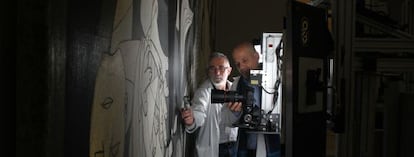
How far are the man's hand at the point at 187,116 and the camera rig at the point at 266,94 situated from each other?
15.2 inches

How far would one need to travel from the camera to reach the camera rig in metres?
3.68

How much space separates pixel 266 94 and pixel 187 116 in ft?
2.24

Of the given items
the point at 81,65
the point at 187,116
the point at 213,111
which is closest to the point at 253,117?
the point at 213,111

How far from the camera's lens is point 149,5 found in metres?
1.75

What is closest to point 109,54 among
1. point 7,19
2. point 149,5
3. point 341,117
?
point 7,19

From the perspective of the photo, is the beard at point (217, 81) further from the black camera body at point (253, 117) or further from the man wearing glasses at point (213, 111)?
the black camera body at point (253, 117)

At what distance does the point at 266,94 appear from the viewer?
3.73m

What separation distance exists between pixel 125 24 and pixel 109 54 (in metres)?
0.18

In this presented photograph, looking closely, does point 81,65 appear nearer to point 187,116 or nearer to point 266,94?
point 187,116

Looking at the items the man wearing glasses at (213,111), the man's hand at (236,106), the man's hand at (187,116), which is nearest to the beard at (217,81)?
the man wearing glasses at (213,111)

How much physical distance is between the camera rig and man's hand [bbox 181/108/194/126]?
39 centimetres

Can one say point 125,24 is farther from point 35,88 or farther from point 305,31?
point 305,31

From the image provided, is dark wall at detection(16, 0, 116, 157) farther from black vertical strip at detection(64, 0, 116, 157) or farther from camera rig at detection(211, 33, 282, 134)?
camera rig at detection(211, 33, 282, 134)

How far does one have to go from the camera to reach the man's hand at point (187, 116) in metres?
3.36
